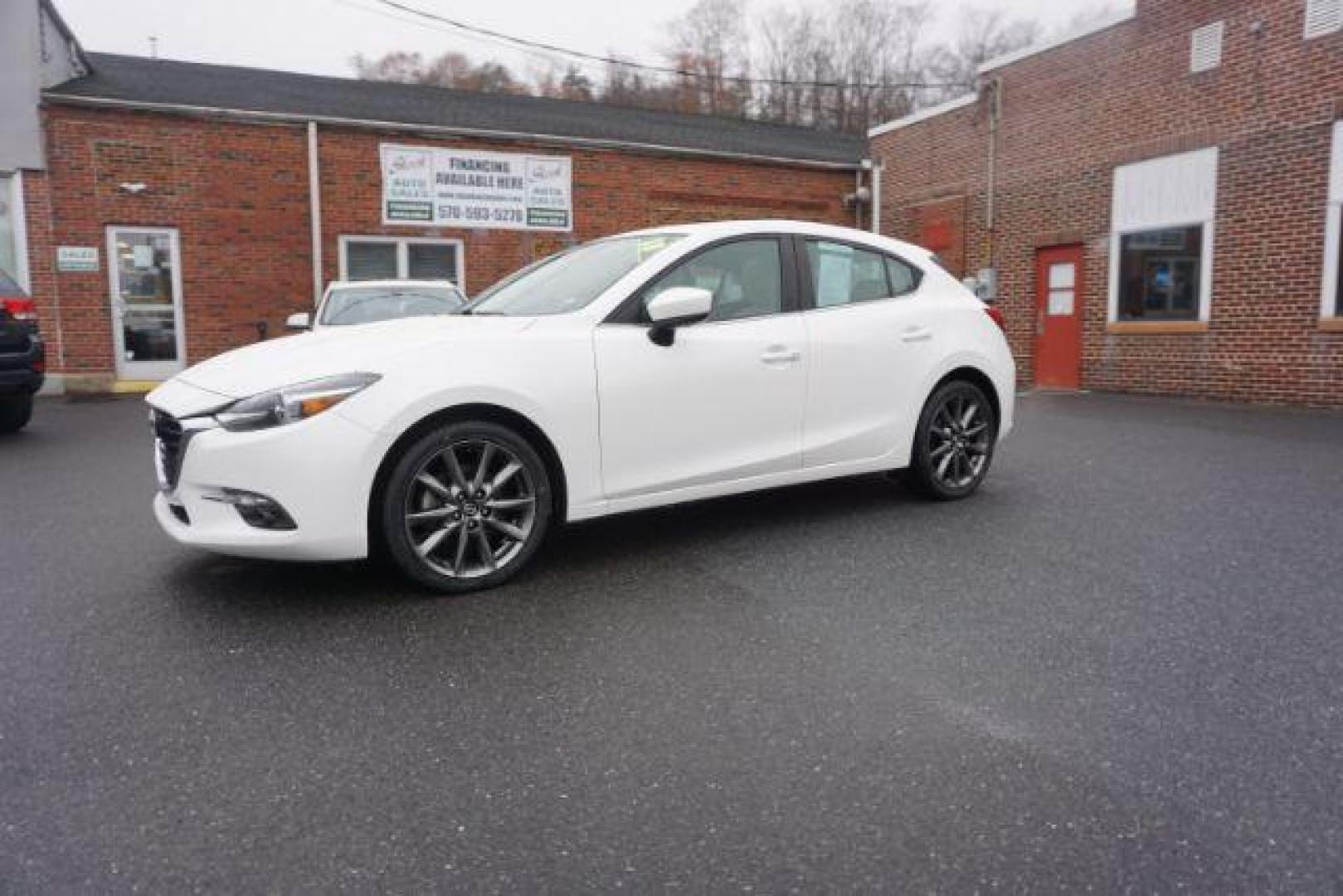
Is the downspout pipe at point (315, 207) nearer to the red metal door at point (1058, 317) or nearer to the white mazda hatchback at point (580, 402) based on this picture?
the white mazda hatchback at point (580, 402)

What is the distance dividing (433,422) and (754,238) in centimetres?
194

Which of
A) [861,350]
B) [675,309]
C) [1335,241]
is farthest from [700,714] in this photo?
[1335,241]

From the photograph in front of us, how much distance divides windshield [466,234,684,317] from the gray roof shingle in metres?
11.8

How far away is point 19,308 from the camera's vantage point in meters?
8.39

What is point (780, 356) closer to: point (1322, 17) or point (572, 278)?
point (572, 278)

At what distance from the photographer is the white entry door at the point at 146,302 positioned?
14.1 m

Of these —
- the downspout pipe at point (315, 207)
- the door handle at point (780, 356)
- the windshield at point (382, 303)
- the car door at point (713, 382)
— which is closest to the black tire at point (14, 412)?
the windshield at point (382, 303)

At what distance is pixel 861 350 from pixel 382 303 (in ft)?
18.6

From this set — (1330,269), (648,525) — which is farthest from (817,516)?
(1330,269)

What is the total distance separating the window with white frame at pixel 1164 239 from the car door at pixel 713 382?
981 centimetres

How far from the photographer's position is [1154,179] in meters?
12.8

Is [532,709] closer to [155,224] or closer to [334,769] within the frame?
[334,769]

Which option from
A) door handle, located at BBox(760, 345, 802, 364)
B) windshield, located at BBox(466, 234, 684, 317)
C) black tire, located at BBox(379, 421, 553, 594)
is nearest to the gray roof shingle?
windshield, located at BBox(466, 234, 684, 317)

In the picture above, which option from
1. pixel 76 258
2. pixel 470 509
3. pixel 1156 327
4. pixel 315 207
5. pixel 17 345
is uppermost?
pixel 315 207
